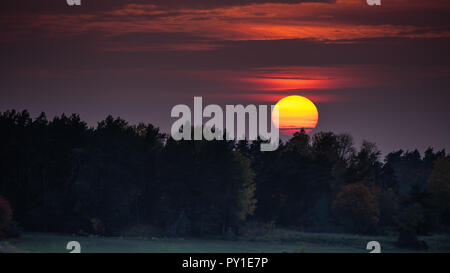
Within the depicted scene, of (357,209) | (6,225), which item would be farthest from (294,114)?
(6,225)

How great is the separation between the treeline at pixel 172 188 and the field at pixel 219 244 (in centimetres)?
429

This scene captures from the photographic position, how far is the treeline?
290 ft

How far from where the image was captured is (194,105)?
110m

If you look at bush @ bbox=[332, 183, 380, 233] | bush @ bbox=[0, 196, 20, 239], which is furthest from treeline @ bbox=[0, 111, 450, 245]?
bush @ bbox=[0, 196, 20, 239]

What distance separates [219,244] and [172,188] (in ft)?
43.7

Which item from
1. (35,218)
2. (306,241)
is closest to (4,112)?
(35,218)

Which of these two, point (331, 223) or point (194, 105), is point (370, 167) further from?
point (194, 105)

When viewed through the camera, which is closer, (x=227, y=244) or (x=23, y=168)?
(x=227, y=244)

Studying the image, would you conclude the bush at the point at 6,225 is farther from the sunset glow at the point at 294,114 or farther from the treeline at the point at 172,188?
the sunset glow at the point at 294,114

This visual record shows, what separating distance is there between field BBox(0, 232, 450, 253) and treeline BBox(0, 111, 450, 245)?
14.1 feet

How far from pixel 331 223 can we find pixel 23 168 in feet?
143

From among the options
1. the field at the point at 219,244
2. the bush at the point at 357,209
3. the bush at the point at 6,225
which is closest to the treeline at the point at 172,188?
the bush at the point at 357,209
